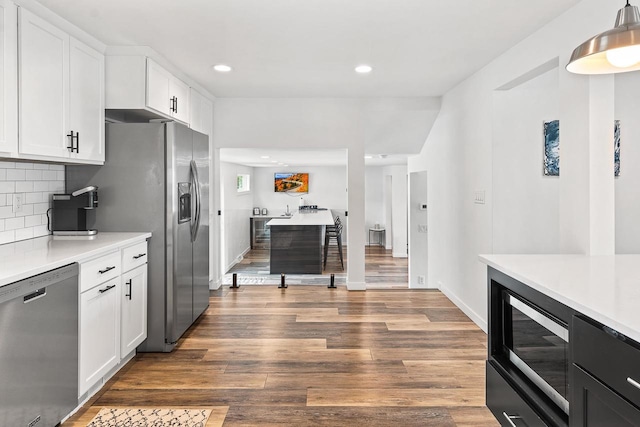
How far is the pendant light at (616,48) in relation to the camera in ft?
4.73

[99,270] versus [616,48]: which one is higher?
[616,48]

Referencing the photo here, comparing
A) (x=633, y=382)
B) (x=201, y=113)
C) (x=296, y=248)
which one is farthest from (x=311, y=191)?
(x=633, y=382)

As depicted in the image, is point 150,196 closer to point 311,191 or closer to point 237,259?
point 237,259

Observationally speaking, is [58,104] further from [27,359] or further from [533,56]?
[533,56]

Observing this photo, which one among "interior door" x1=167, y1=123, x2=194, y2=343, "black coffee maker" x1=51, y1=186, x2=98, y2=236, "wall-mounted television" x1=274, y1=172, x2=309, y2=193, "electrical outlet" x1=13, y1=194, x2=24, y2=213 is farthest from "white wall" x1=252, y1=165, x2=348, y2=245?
"electrical outlet" x1=13, y1=194, x2=24, y2=213

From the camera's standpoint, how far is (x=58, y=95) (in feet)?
8.73

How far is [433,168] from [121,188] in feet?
12.5

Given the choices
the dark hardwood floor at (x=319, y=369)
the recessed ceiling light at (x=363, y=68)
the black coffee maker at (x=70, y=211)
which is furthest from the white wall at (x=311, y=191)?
the black coffee maker at (x=70, y=211)

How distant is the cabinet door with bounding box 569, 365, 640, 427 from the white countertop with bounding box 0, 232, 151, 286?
214 cm

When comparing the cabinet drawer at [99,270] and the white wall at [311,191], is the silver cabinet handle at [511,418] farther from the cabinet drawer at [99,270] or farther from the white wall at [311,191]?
the white wall at [311,191]

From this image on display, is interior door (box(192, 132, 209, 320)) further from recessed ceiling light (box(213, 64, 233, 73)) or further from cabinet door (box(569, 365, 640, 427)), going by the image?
cabinet door (box(569, 365, 640, 427))

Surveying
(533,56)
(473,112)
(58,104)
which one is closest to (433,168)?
(473,112)

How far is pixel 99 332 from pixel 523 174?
347 centimetres

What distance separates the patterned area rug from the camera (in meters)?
2.25
